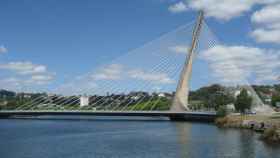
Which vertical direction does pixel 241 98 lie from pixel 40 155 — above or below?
above

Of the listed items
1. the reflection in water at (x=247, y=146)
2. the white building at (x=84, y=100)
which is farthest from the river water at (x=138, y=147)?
the white building at (x=84, y=100)

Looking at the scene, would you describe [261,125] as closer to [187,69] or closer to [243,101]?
[187,69]

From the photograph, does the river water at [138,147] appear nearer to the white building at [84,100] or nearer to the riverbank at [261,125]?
the riverbank at [261,125]

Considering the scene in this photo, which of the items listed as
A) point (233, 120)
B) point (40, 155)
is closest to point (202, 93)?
point (233, 120)

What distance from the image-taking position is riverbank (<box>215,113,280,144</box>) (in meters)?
41.9

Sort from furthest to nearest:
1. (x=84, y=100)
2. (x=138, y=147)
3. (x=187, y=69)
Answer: (x=84, y=100) → (x=187, y=69) → (x=138, y=147)

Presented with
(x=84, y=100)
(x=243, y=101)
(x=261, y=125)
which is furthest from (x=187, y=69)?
(x=84, y=100)

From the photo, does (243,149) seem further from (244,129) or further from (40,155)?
(244,129)

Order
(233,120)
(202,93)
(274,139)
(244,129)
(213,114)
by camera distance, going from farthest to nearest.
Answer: (202,93) → (213,114) → (233,120) → (244,129) → (274,139)

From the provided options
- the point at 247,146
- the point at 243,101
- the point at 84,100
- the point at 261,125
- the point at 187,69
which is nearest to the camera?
the point at 247,146

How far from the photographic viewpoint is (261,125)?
53594 millimetres

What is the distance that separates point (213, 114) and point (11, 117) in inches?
1738

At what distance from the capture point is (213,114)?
77062mm

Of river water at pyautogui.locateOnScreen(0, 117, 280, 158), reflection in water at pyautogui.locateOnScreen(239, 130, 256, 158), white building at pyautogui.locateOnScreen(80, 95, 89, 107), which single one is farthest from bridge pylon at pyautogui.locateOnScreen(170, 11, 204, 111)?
reflection in water at pyautogui.locateOnScreen(239, 130, 256, 158)
